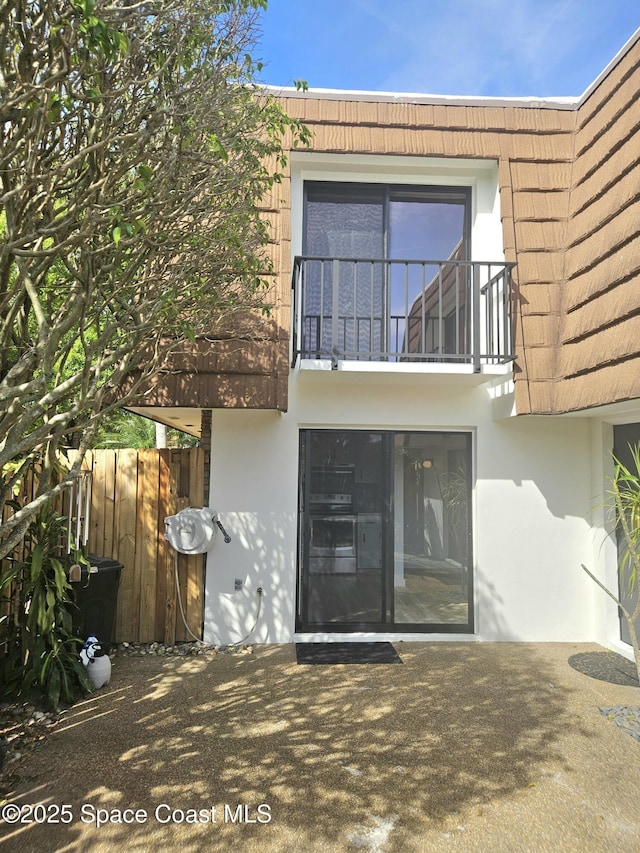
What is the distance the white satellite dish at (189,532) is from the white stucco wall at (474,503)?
0.27m

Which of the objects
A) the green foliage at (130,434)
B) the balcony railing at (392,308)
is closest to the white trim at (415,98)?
the balcony railing at (392,308)

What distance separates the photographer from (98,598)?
16.6ft

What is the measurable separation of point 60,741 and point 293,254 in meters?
5.01

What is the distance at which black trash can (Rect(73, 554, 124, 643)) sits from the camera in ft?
16.0

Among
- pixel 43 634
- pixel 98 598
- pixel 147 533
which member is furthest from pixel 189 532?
pixel 43 634

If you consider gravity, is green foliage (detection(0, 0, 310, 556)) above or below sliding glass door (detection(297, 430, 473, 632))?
above

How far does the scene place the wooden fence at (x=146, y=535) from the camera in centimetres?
575

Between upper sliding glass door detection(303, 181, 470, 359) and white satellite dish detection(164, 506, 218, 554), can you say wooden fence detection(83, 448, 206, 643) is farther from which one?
upper sliding glass door detection(303, 181, 470, 359)

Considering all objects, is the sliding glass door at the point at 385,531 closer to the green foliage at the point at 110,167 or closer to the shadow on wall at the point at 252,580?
the shadow on wall at the point at 252,580

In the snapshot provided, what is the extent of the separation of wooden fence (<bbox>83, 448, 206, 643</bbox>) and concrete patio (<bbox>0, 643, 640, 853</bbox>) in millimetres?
694

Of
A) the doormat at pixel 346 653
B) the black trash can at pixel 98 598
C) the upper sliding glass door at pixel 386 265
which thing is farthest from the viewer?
the upper sliding glass door at pixel 386 265

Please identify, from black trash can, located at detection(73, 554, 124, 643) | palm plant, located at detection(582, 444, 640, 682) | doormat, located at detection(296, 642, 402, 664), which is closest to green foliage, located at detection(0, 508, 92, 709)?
black trash can, located at detection(73, 554, 124, 643)

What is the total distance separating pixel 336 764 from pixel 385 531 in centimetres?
297

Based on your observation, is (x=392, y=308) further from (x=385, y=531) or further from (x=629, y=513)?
(x=629, y=513)
